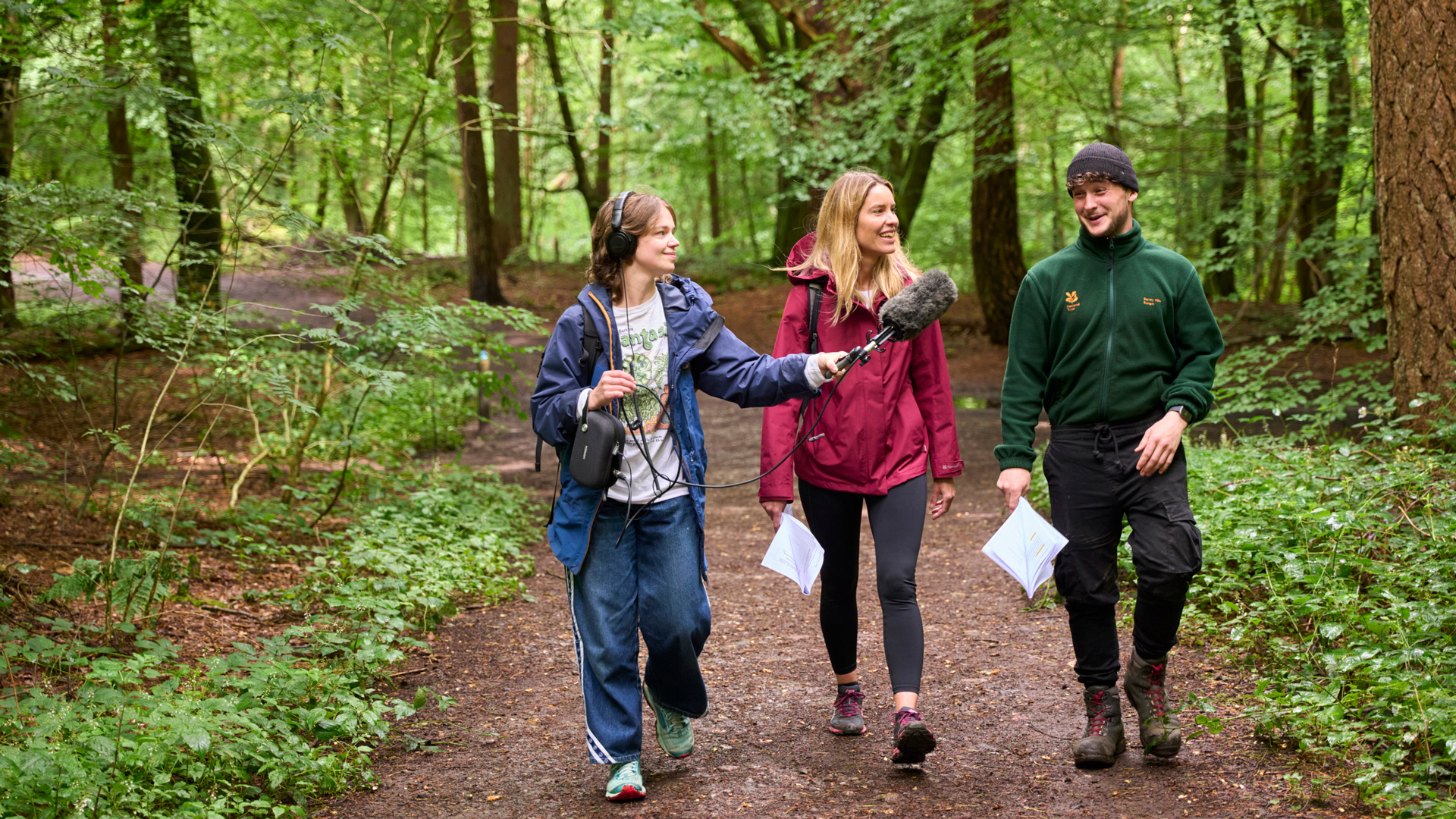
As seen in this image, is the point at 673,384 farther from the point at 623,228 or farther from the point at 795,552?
the point at 795,552

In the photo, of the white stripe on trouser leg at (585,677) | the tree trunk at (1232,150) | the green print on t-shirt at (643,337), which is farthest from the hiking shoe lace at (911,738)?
the tree trunk at (1232,150)

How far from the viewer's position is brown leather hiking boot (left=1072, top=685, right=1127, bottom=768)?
11.6 feet

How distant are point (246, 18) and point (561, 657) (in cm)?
1314

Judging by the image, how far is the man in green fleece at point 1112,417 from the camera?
3.41m

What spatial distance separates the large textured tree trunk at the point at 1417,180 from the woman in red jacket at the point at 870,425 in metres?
3.74

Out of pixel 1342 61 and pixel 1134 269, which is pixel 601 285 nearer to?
pixel 1134 269

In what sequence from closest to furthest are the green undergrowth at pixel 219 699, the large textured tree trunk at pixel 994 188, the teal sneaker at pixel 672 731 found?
the green undergrowth at pixel 219 699, the teal sneaker at pixel 672 731, the large textured tree trunk at pixel 994 188

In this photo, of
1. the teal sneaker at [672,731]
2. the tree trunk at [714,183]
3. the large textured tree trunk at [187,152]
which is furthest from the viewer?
the tree trunk at [714,183]

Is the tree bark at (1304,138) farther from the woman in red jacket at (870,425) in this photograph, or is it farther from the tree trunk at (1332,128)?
the woman in red jacket at (870,425)

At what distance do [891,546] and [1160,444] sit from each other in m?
0.96

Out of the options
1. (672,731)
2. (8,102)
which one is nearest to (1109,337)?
(672,731)

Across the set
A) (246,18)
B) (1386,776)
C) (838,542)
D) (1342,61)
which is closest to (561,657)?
(838,542)

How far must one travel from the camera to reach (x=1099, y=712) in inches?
142

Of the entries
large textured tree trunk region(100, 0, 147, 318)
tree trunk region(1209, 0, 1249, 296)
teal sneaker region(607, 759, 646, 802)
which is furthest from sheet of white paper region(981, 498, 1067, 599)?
tree trunk region(1209, 0, 1249, 296)
